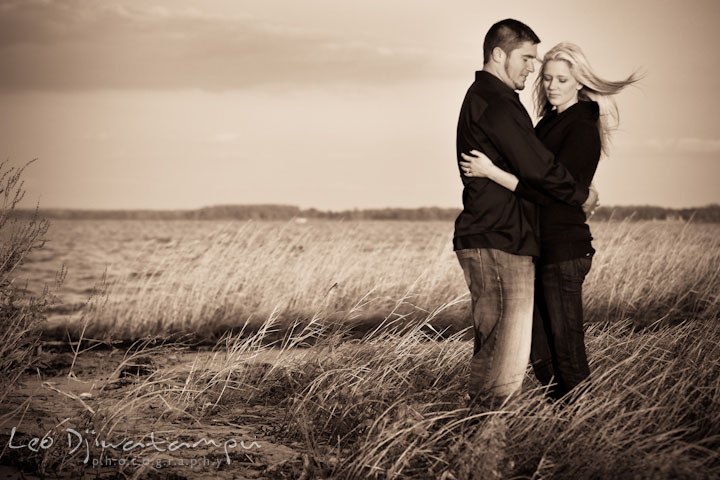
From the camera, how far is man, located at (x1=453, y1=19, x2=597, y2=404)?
316cm

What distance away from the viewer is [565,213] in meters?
3.33

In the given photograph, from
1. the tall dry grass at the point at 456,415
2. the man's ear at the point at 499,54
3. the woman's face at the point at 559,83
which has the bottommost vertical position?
the tall dry grass at the point at 456,415

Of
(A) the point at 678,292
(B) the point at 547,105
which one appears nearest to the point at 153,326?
(B) the point at 547,105

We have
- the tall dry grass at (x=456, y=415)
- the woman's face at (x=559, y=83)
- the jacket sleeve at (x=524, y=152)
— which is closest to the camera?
the jacket sleeve at (x=524, y=152)

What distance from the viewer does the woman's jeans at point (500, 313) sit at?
10.6 ft

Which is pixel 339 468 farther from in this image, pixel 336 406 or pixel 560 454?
pixel 560 454

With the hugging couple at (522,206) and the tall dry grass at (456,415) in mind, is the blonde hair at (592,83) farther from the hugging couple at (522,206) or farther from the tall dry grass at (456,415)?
the tall dry grass at (456,415)

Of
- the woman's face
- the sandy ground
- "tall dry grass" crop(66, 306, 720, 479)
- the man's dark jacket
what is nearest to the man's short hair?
the man's dark jacket

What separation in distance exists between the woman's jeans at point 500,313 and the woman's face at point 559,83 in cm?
94

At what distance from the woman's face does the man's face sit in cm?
28

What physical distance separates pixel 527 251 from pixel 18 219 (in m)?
4.05

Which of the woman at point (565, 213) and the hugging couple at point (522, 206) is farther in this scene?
the woman at point (565, 213)

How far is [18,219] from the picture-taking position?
516 centimetres

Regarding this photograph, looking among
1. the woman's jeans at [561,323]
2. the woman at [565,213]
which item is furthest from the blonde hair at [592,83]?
the woman's jeans at [561,323]
